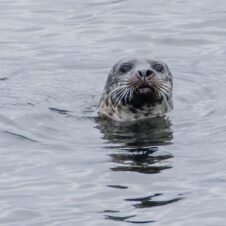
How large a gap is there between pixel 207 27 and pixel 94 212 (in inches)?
347

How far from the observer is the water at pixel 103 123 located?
816 centimetres

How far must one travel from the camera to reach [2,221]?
784 centimetres

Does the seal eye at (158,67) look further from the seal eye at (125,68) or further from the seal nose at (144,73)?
the seal nose at (144,73)

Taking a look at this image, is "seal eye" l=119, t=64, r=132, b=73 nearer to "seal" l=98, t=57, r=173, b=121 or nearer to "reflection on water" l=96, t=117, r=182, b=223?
"seal" l=98, t=57, r=173, b=121

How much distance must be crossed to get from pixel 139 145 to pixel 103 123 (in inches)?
54.7

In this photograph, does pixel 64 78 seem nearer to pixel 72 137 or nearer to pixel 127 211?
pixel 72 137

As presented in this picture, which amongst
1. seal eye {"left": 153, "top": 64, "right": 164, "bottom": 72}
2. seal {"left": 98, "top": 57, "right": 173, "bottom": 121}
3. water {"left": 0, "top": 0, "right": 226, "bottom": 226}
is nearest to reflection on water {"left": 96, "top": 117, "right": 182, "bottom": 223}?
water {"left": 0, "top": 0, "right": 226, "bottom": 226}

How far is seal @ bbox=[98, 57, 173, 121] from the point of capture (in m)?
11.2

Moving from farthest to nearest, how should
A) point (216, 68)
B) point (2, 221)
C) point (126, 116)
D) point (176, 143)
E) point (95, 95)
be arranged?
point (216, 68) → point (95, 95) → point (126, 116) → point (176, 143) → point (2, 221)

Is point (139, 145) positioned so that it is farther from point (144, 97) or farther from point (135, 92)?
point (144, 97)

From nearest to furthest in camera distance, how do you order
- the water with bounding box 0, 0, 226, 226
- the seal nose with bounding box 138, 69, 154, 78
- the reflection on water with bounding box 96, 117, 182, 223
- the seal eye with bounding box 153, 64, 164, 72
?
the water with bounding box 0, 0, 226, 226 → the reflection on water with bounding box 96, 117, 182, 223 → the seal nose with bounding box 138, 69, 154, 78 → the seal eye with bounding box 153, 64, 164, 72

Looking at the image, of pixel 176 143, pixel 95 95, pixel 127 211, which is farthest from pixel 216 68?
pixel 127 211

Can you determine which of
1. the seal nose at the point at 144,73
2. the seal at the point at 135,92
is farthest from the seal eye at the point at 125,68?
the seal nose at the point at 144,73

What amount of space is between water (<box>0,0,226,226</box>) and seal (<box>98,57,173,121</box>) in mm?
194
